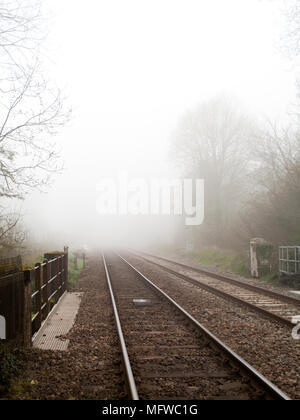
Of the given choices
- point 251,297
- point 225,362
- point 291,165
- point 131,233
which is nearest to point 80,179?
point 131,233

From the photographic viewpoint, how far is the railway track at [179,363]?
14.1ft

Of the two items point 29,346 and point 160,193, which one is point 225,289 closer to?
point 29,346

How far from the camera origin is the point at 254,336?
6.85 meters

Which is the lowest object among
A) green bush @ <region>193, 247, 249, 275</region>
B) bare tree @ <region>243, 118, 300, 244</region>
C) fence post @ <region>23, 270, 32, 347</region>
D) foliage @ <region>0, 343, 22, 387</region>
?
green bush @ <region>193, 247, 249, 275</region>

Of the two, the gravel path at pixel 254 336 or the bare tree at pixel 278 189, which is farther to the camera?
the bare tree at pixel 278 189

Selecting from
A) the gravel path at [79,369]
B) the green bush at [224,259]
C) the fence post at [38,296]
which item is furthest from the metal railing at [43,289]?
the green bush at [224,259]

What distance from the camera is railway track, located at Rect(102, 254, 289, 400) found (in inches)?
169

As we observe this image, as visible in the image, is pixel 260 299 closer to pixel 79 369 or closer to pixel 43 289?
pixel 43 289

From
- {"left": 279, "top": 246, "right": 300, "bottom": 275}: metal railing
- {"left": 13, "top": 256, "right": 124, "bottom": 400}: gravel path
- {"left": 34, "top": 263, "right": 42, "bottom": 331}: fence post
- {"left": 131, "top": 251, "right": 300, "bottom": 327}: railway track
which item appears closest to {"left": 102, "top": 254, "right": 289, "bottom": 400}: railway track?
{"left": 13, "top": 256, "right": 124, "bottom": 400}: gravel path

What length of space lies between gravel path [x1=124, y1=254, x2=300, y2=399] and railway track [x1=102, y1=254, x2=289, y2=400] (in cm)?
30

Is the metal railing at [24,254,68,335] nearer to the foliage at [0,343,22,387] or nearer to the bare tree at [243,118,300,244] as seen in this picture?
the foliage at [0,343,22,387]

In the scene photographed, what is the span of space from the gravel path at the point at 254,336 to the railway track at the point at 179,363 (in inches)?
11.8

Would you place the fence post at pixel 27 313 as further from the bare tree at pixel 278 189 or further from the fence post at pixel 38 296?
the bare tree at pixel 278 189

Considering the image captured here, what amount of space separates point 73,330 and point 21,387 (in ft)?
9.94
